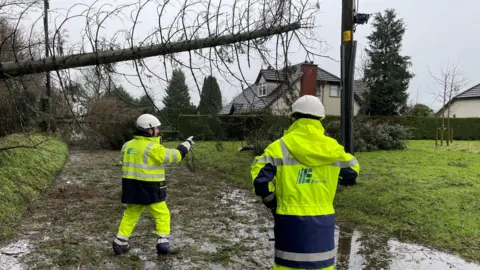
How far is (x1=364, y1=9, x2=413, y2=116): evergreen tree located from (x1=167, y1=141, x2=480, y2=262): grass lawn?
73.9 feet

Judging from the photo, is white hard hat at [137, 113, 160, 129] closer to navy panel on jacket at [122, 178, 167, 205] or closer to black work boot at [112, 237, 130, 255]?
navy panel on jacket at [122, 178, 167, 205]

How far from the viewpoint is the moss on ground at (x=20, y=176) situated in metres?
5.89

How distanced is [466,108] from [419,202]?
35703 millimetres

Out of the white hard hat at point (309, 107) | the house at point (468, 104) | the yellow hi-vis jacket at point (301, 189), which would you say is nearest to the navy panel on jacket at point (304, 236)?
the yellow hi-vis jacket at point (301, 189)

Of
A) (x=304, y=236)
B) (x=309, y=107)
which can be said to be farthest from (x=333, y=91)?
(x=304, y=236)

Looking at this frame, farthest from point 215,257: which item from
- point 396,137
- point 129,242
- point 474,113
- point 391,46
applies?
point 474,113

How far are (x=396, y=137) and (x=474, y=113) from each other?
25.1 m

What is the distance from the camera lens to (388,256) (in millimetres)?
4539

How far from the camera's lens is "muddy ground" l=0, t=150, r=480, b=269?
14.1 ft

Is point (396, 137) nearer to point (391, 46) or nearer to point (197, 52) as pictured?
point (197, 52)

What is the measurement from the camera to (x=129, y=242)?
4.98m

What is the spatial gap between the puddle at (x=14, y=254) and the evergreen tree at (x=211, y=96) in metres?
2.66

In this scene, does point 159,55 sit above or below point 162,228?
above

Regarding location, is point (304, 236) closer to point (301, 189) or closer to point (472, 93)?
point (301, 189)
